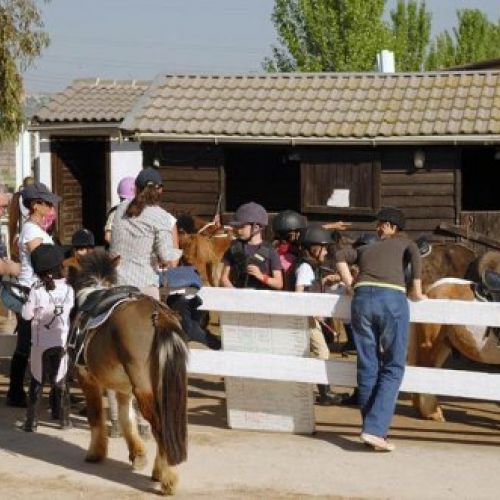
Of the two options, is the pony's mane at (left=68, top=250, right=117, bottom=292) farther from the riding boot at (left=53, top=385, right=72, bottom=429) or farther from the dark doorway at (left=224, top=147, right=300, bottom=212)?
the dark doorway at (left=224, top=147, right=300, bottom=212)

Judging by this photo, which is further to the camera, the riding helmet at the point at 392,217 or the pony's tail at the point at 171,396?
the riding helmet at the point at 392,217

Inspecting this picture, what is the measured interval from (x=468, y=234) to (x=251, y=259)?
263 inches

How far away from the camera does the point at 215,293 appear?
9586 millimetres

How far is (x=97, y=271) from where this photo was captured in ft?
29.7

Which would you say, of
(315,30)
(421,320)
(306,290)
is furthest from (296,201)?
(315,30)

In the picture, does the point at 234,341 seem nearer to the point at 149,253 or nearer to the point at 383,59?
the point at 149,253

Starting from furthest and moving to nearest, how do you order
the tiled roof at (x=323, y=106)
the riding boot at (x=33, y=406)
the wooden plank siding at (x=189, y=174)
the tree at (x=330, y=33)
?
the tree at (x=330, y=33)
the wooden plank siding at (x=189, y=174)
the tiled roof at (x=323, y=106)
the riding boot at (x=33, y=406)

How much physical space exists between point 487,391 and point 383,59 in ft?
52.5

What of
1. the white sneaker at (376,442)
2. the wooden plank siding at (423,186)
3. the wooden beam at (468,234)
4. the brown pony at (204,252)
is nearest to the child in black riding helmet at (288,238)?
the white sneaker at (376,442)

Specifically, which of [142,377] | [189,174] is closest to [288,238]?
[142,377]

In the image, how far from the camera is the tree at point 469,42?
56.5m

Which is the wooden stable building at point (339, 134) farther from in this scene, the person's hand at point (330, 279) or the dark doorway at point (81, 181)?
the dark doorway at point (81, 181)

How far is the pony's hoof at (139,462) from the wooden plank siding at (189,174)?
1106 cm

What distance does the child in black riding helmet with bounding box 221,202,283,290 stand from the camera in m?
10.3
